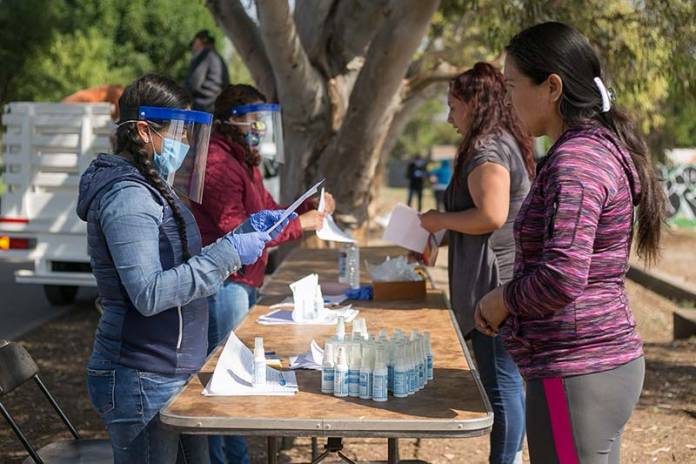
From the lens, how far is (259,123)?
498 centimetres

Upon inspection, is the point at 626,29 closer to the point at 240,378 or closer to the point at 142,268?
the point at 240,378

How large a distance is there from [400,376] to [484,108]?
1918mm

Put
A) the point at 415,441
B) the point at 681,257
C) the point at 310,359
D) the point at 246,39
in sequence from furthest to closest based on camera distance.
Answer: the point at 681,257 < the point at 246,39 < the point at 415,441 < the point at 310,359

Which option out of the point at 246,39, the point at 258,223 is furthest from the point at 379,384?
the point at 246,39

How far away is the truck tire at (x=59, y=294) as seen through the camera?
449 inches

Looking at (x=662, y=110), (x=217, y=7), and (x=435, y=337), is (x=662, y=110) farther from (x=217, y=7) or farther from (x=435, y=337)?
(x=435, y=337)

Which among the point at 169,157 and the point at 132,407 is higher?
the point at 169,157

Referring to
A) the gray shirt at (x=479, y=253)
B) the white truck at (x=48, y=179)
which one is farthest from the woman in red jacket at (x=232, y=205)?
the white truck at (x=48, y=179)

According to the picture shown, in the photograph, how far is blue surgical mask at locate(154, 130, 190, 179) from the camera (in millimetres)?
3078

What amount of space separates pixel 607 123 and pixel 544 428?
916mm

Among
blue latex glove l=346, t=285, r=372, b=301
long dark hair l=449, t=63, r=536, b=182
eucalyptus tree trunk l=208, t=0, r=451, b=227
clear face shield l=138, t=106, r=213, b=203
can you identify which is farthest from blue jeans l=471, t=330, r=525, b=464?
eucalyptus tree trunk l=208, t=0, r=451, b=227

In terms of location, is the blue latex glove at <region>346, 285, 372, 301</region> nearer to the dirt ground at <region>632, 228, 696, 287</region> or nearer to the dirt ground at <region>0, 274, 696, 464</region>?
the dirt ground at <region>0, 274, 696, 464</region>

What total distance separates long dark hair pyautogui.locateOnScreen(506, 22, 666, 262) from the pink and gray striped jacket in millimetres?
64

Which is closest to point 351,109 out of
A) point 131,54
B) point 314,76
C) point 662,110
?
point 314,76
